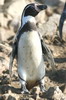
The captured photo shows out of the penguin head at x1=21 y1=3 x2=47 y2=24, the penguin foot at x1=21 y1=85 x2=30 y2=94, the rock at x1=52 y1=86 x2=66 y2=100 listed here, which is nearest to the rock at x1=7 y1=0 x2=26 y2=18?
the penguin head at x1=21 y1=3 x2=47 y2=24

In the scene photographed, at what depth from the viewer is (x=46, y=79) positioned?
6254mm

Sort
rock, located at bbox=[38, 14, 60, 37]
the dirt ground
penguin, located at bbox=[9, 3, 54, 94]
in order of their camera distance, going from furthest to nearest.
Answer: rock, located at bbox=[38, 14, 60, 37] < penguin, located at bbox=[9, 3, 54, 94] < the dirt ground

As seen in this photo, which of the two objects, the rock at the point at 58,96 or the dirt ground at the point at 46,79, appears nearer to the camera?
the rock at the point at 58,96

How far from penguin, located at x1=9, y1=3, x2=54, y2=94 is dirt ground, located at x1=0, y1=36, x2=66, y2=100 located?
113mm

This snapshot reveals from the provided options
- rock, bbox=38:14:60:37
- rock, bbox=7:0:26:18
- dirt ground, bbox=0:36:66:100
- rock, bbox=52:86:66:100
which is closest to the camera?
rock, bbox=52:86:66:100

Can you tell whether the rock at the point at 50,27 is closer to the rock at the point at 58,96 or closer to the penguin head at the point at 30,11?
the penguin head at the point at 30,11

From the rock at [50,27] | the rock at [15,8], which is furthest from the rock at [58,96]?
the rock at [15,8]

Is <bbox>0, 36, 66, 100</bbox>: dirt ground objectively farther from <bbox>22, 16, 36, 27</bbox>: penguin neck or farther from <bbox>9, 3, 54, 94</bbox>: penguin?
<bbox>22, 16, 36, 27</bbox>: penguin neck

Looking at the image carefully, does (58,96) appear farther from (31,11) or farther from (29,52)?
(31,11)

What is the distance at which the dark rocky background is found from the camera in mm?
5375

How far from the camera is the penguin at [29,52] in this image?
18.3 feet

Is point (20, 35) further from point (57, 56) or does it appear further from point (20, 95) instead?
point (57, 56)

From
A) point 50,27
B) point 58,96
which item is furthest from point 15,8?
point 58,96

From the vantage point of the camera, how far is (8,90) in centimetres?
550
